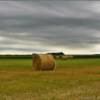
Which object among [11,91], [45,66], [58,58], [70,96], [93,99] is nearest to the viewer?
[93,99]

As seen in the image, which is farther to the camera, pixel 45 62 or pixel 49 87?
pixel 45 62

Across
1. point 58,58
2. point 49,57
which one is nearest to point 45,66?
point 49,57

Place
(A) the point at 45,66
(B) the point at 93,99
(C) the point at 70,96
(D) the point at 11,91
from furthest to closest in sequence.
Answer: (A) the point at 45,66 < (D) the point at 11,91 < (C) the point at 70,96 < (B) the point at 93,99

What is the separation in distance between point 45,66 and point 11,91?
16754mm

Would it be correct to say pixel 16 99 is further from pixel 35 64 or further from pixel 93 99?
pixel 35 64

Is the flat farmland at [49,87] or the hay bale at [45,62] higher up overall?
the hay bale at [45,62]

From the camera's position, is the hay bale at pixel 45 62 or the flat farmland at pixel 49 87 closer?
the flat farmland at pixel 49 87

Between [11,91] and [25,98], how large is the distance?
2794mm

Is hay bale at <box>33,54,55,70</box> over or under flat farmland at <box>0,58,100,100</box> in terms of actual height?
over

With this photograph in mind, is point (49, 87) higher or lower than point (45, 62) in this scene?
lower

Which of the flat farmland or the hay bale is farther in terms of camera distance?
the hay bale

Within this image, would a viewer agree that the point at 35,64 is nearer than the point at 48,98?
No

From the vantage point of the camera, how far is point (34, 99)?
11797 mm

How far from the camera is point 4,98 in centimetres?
1212
